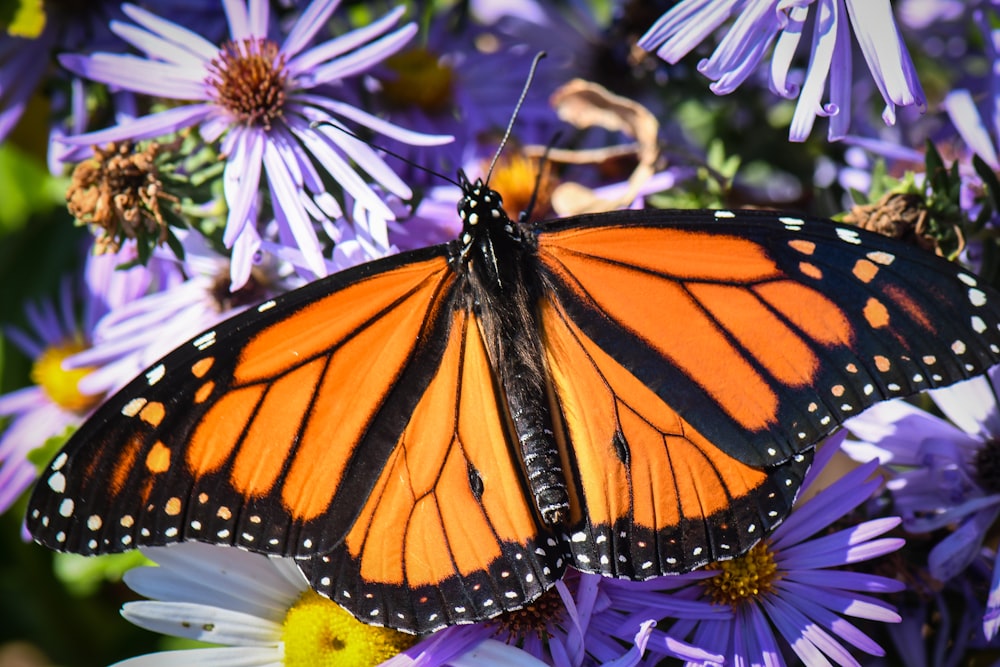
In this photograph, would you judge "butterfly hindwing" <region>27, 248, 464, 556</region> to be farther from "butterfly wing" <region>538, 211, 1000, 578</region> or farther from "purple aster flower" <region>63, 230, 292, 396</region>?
Answer: "purple aster flower" <region>63, 230, 292, 396</region>

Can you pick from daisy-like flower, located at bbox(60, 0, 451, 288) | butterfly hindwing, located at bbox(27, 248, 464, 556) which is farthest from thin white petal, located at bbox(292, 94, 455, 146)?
butterfly hindwing, located at bbox(27, 248, 464, 556)

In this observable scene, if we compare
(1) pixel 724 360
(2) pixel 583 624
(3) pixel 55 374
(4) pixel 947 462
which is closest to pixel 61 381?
(3) pixel 55 374

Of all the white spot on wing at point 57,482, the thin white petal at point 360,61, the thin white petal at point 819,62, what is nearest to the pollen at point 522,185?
the thin white petal at point 360,61

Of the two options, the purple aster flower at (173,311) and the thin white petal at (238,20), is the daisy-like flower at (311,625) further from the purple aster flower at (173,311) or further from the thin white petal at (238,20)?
the thin white petal at (238,20)

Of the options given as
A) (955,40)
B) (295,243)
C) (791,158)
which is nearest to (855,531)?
(295,243)

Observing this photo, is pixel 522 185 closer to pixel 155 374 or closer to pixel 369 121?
pixel 369 121

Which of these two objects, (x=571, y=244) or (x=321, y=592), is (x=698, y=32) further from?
(x=321, y=592)
